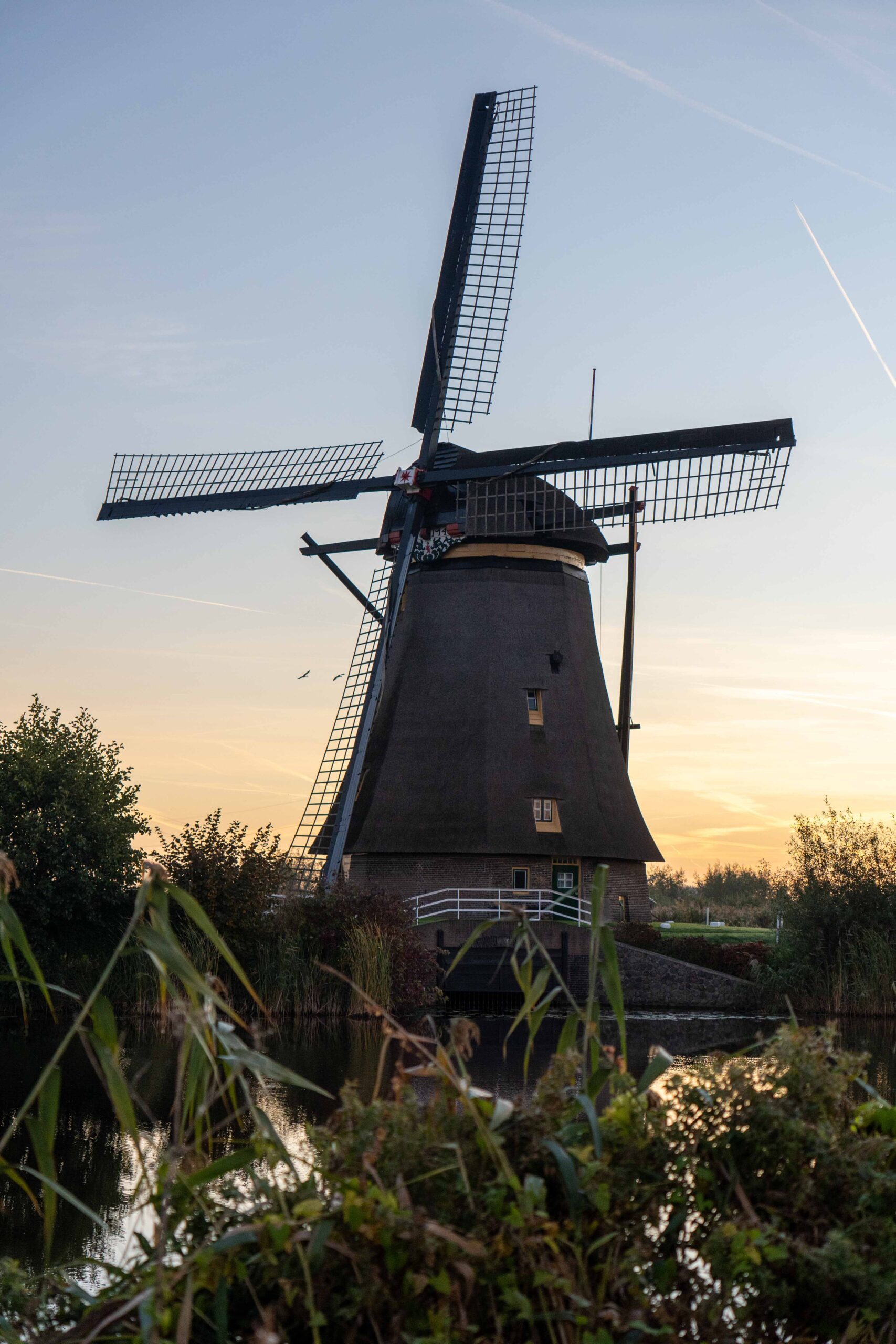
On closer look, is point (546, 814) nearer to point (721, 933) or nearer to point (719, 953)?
point (719, 953)

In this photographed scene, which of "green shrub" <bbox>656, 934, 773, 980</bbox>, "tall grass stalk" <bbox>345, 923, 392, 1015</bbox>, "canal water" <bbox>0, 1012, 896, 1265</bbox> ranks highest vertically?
"green shrub" <bbox>656, 934, 773, 980</bbox>

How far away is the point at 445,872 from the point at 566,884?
2422mm

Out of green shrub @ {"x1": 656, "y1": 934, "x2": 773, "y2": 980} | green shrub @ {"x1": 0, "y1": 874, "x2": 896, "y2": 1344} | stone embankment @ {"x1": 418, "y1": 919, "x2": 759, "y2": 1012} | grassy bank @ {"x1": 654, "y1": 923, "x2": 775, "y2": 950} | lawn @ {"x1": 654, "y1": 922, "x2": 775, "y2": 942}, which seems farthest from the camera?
lawn @ {"x1": 654, "y1": 922, "x2": 775, "y2": 942}

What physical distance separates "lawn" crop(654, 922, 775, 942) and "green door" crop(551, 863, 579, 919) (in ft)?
6.31

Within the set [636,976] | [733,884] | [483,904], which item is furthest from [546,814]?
→ [733,884]

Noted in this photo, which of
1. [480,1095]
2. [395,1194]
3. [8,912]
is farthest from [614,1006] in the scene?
[8,912]

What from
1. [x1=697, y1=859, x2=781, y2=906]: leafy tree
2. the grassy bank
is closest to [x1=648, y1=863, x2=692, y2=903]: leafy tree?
[x1=697, y1=859, x2=781, y2=906]: leafy tree

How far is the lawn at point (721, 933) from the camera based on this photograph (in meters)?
27.4

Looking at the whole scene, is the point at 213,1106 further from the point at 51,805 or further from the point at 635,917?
the point at 635,917

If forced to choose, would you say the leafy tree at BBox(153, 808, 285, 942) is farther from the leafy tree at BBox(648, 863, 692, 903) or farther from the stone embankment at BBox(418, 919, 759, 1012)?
the leafy tree at BBox(648, 863, 692, 903)

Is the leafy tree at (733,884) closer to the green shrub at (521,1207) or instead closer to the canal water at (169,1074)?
the canal water at (169,1074)

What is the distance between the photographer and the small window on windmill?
82.3 ft

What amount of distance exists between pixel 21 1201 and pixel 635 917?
62.1 ft

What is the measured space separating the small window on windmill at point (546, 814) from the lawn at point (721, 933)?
123 inches
